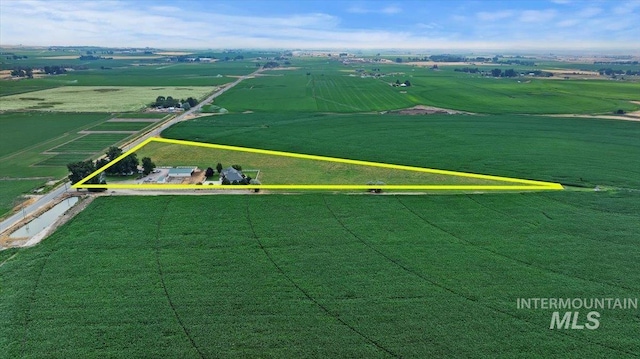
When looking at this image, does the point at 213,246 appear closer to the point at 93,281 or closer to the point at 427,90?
the point at 93,281

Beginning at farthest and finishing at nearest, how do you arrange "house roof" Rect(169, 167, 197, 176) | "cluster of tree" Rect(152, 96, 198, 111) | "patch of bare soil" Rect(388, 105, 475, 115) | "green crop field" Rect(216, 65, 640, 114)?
"green crop field" Rect(216, 65, 640, 114) → "cluster of tree" Rect(152, 96, 198, 111) → "patch of bare soil" Rect(388, 105, 475, 115) → "house roof" Rect(169, 167, 197, 176)

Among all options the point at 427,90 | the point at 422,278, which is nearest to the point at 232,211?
the point at 422,278

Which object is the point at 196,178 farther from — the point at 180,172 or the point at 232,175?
the point at 232,175

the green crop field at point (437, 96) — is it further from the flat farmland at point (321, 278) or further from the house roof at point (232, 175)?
the flat farmland at point (321, 278)

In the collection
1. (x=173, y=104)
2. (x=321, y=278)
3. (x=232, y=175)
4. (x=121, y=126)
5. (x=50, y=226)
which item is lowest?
(x=321, y=278)

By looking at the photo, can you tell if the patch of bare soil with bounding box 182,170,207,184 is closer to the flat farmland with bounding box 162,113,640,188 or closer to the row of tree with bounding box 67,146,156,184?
the row of tree with bounding box 67,146,156,184

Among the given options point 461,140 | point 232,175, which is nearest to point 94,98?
point 232,175

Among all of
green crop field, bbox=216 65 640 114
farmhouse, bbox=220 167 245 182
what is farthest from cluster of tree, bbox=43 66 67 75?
farmhouse, bbox=220 167 245 182
